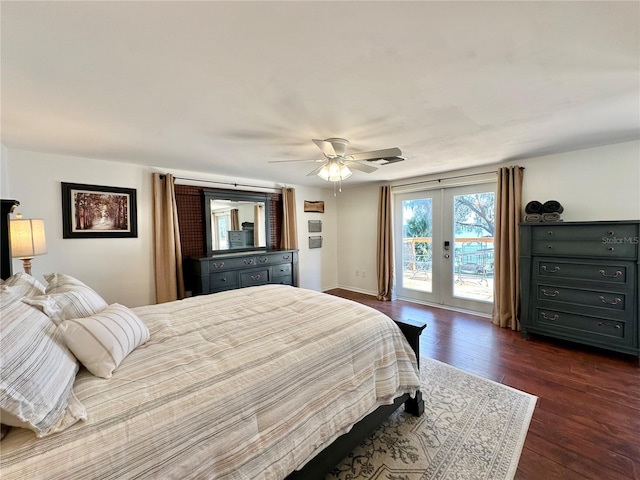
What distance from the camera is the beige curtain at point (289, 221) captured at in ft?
16.0

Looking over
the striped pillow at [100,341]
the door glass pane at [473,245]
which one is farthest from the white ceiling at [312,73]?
the door glass pane at [473,245]

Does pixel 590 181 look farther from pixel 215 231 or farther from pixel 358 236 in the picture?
pixel 215 231

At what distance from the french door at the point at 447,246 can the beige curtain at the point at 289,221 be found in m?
1.90

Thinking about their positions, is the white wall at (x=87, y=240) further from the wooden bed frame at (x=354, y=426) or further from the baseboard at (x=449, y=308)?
the baseboard at (x=449, y=308)

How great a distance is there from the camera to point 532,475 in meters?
1.48

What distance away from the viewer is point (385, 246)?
4898 mm

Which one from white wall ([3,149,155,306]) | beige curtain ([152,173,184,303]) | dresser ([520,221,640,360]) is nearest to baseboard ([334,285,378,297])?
dresser ([520,221,640,360])

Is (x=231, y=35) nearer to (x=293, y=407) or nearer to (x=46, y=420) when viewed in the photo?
(x=46, y=420)

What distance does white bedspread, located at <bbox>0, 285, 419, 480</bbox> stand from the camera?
2.68 ft

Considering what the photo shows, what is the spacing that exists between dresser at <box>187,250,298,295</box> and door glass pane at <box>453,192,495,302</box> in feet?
8.76

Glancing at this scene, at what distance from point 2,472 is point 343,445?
1.35 meters

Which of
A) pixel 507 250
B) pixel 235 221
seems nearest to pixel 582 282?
pixel 507 250

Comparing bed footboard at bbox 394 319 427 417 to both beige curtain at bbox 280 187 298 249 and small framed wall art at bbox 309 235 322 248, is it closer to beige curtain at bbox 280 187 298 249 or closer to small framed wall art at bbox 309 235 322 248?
beige curtain at bbox 280 187 298 249

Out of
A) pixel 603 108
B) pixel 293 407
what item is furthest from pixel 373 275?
pixel 293 407
